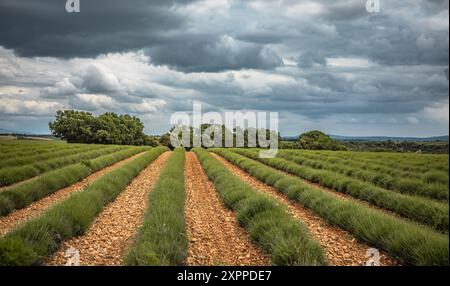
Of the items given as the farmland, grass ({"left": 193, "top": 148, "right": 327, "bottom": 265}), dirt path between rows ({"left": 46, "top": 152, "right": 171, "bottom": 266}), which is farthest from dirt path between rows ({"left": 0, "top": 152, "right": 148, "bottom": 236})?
grass ({"left": 193, "top": 148, "right": 327, "bottom": 265})

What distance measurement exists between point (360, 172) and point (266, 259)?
34.4 feet

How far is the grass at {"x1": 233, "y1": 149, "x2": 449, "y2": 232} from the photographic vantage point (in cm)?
624

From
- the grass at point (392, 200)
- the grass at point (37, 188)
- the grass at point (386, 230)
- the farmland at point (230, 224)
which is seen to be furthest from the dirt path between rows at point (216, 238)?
the grass at point (37, 188)

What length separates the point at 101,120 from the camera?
2936 inches

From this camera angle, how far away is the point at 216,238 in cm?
772

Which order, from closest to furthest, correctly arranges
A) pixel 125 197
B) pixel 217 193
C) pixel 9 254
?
1. pixel 9 254
2. pixel 125 197
3. pixel 217 193

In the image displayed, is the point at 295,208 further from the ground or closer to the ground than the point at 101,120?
closer to the ground

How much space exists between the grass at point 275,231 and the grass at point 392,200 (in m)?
1.75

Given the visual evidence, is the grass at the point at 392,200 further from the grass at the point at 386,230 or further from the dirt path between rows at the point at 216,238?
the dirt path between rows at the point at 216,238

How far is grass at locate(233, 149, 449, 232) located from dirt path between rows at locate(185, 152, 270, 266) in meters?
2.78

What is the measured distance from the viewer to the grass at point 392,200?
6.24m
